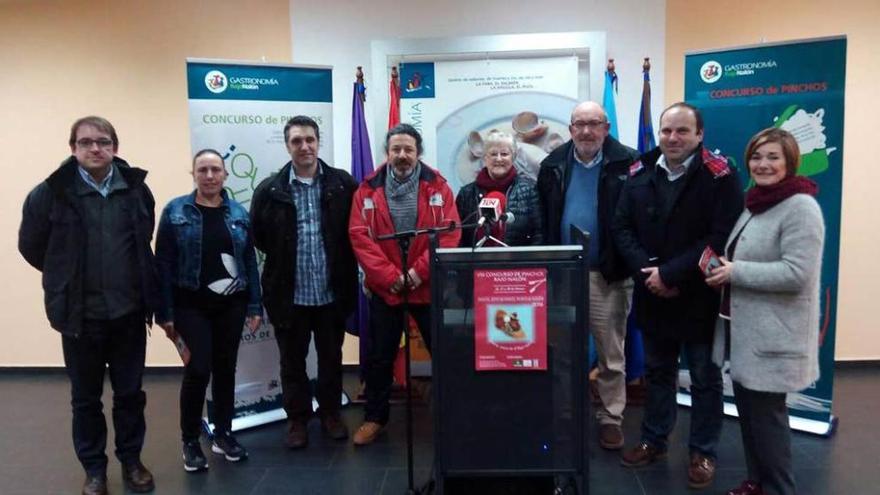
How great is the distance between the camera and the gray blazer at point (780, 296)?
222 centimetres

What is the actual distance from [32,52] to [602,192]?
14.0 ft

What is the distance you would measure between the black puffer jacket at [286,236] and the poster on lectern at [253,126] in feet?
1.33

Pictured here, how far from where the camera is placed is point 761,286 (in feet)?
7.46

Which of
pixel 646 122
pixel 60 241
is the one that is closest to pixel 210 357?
pixel 60 241

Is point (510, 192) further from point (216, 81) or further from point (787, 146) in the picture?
point (216, 81)

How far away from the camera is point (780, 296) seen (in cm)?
229

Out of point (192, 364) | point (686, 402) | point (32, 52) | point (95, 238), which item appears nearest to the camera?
point (95, 238)

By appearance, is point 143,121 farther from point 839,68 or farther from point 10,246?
point 839,68

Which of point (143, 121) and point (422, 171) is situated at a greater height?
point (143, 121)

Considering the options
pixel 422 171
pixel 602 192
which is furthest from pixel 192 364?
pixel 602 192

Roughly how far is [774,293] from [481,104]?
2.43 meters

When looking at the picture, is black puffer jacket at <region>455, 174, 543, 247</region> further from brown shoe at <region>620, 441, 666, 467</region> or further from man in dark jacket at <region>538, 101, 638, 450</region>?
brown shoe at <region>620, 441, 666, 467</region>

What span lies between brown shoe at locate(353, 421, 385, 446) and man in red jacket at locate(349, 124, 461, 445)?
1.61 ft

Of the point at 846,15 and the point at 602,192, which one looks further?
the point at 846,15
